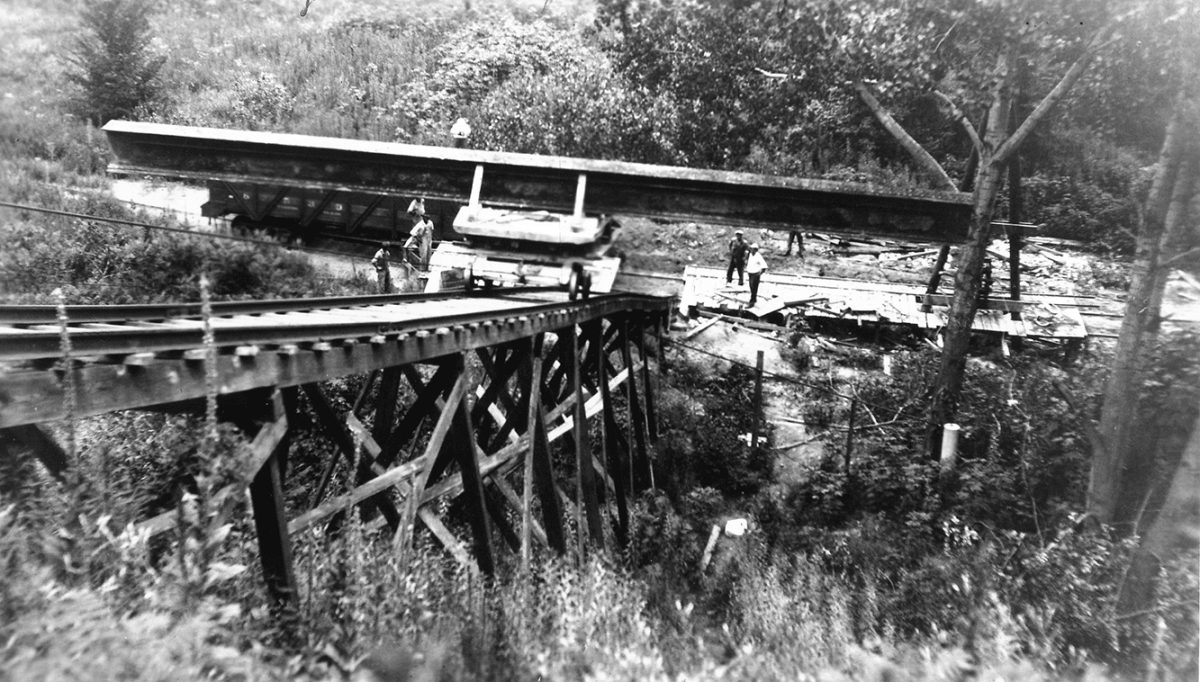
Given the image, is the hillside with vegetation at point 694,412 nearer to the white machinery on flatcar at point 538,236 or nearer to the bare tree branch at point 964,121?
the bare tree branch at point 964,121

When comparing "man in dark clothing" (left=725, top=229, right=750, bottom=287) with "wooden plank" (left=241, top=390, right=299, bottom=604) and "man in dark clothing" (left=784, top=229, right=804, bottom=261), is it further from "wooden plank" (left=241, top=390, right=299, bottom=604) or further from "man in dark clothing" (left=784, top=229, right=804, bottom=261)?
"wooden plank" (left=241, top=390, right=299, bottom=604)

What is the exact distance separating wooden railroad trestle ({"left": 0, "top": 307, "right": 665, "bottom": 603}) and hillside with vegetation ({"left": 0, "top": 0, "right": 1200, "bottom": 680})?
0.24 meters

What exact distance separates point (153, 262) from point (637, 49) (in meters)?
8.42

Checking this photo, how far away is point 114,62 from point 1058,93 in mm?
15067

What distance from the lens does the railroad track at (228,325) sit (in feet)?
7.46

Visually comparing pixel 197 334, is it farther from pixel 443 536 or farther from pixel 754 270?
pixel 754 270

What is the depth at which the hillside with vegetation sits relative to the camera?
8.85 feet

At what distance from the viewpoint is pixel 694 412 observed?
1109 centimetres

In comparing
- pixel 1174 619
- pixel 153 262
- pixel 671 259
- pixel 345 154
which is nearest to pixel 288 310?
pixel 345 154

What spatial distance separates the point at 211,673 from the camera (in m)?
1.98

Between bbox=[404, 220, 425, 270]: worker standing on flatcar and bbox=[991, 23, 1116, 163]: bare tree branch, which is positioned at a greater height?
bbox=[991, 23, 1116, 163]: bare tree branch

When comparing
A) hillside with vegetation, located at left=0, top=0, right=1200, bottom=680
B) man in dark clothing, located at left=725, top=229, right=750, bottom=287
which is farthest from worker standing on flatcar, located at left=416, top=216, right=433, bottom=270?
man in dark clothing, located at left=725, top=229, right=750, bottom=287

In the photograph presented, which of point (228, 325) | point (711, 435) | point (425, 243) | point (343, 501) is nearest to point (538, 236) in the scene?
point (343, 501)

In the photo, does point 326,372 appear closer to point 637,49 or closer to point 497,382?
point 497,382
